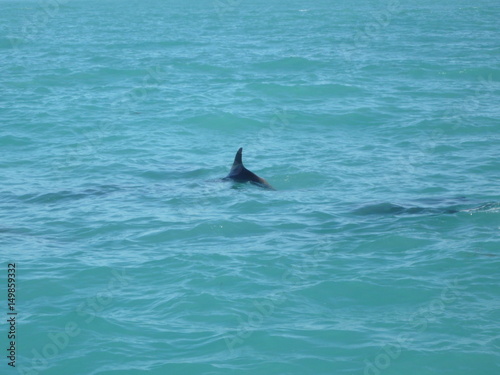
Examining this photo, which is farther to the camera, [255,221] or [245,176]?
[245,176]

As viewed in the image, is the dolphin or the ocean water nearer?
the ocean water

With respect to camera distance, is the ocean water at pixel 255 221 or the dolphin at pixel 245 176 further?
the dolphin at pixel 245 176

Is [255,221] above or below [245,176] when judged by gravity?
below

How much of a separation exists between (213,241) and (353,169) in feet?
21.0

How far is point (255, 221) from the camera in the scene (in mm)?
14469

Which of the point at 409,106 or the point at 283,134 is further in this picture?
the point at 409,106

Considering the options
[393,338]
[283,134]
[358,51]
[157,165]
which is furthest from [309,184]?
[358,51]

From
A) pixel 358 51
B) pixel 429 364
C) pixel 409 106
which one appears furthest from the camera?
pixel 358 51

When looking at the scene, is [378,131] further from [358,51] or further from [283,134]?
[358,51]

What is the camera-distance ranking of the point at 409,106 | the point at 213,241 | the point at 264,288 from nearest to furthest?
the point at 264,288, the point at 213,241, the point at 409,106

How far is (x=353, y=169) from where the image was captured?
18656 mm

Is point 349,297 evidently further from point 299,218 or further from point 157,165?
point 157,165

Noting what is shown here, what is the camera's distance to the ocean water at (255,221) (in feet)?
31.9

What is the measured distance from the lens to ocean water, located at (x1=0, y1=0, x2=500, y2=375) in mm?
9734
